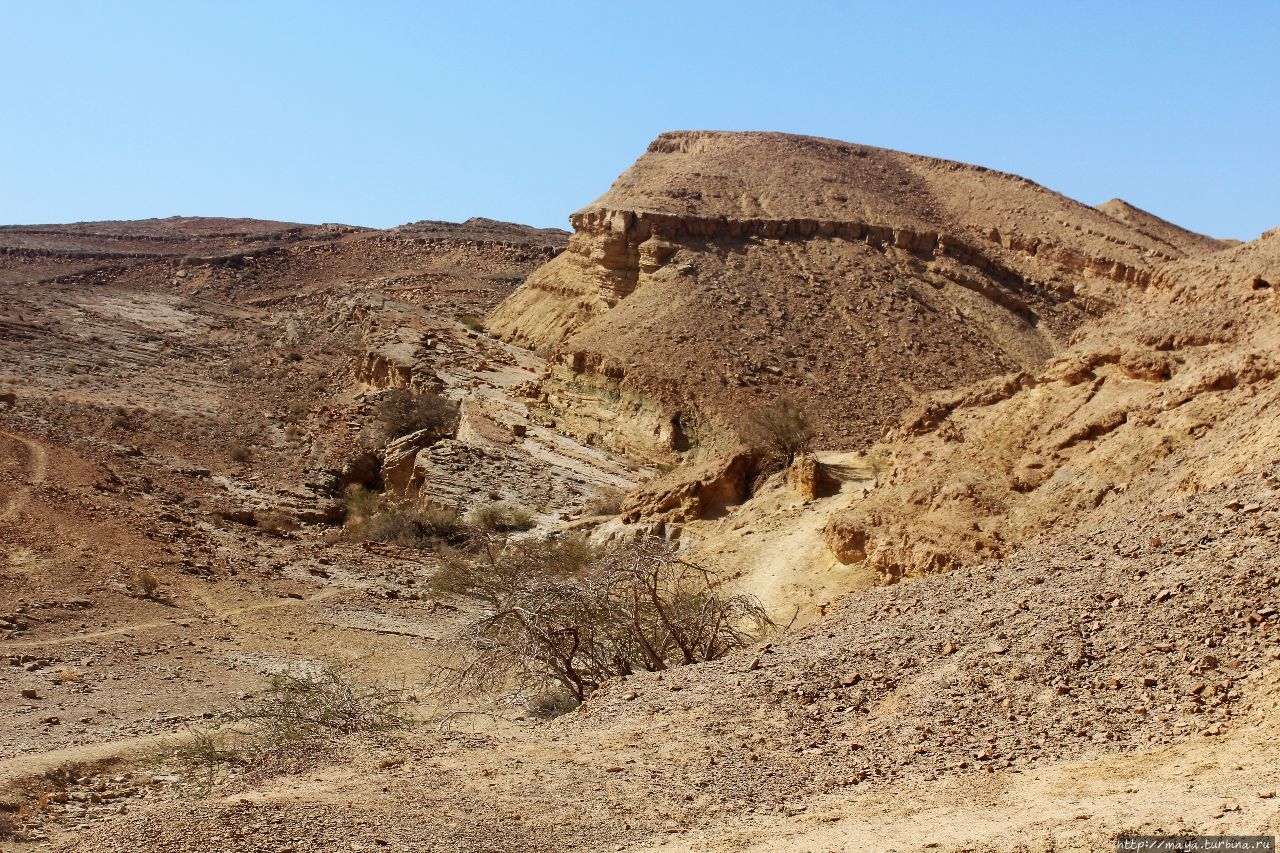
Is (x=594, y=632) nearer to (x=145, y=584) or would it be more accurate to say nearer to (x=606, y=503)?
(x=145, y=584)

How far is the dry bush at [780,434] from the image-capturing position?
19.3 meters

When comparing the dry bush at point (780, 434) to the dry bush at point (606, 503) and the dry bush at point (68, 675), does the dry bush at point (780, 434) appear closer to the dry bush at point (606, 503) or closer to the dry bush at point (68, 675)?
the dry bush at point (606, 503)

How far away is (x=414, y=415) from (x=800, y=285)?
9.14 metres

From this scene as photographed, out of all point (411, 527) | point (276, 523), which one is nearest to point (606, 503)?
point (411, 527)

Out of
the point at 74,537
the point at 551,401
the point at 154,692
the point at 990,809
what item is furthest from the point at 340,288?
the point at 990,809

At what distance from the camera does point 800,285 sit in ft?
96.4

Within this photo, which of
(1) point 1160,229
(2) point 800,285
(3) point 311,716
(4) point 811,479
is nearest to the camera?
(3) point 311,716

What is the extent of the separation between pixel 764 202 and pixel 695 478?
1615 cm

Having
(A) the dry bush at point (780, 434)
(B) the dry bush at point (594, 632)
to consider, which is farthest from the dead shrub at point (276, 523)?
(B) the dry bush at point (594, 632)

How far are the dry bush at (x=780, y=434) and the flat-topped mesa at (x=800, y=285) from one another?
47.1 inches

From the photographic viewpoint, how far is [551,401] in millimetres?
25297

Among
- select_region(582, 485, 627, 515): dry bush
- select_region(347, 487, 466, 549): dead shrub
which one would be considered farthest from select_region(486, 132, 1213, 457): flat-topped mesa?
select_region(347, 487, 466, 549): dead shrub

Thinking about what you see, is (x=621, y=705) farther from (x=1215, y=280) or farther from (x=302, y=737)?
(x=1215, y=280)

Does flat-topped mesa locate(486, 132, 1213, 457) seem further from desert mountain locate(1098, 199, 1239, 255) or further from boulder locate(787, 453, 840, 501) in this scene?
boulder locate(787, 453, 840, 501)
